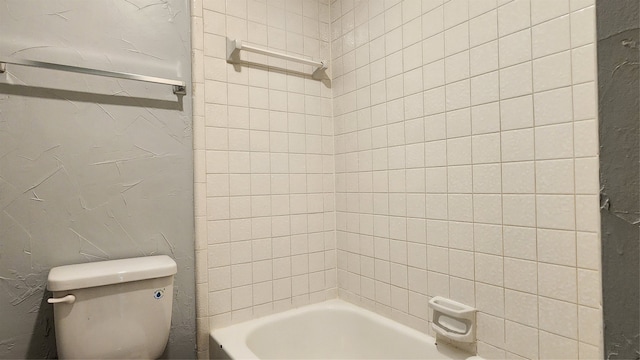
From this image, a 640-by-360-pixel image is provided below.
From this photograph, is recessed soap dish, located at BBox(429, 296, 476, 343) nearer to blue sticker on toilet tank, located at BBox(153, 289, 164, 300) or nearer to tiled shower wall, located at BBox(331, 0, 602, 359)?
tiled shower wall, located at BBox(331, 0, 602, 359)

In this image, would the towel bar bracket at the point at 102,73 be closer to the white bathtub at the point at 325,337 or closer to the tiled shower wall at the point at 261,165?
the tiled shower wall at the point at 261,165

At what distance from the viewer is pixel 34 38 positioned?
51.1 inches

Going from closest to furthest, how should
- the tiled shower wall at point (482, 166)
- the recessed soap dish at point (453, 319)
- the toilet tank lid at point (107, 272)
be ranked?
1. the tiled shower wall at point (482, 166)
2. the toilet tank lid at point (107, 272)
3. the recessed soap dish at point (453, 319)

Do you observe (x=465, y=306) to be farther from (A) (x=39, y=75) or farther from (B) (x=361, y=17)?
(A) (x=39, y=75)

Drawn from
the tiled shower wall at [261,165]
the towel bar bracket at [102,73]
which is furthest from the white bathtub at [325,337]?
the towel bar bracket at [102,73]

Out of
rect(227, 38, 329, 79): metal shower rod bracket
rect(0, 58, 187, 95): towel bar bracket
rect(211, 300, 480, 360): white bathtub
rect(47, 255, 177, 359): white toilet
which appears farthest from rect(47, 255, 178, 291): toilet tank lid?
rect(227, 38, 329, 79): metal shower rod bracket

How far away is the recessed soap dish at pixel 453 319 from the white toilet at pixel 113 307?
1.02 metres

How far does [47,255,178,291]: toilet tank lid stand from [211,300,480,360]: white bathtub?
1.41 feet

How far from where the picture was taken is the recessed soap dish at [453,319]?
1296mm

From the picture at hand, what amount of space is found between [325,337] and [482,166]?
3.76 feet

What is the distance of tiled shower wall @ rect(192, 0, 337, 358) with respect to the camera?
161 cm

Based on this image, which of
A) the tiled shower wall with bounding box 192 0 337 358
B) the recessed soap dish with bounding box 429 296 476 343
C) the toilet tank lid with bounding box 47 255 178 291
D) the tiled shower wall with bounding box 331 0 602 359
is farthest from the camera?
the tiled shower wall with bounding box 192 0 337 358

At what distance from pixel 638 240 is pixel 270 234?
1.53m

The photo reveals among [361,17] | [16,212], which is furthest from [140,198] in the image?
[361,17]
